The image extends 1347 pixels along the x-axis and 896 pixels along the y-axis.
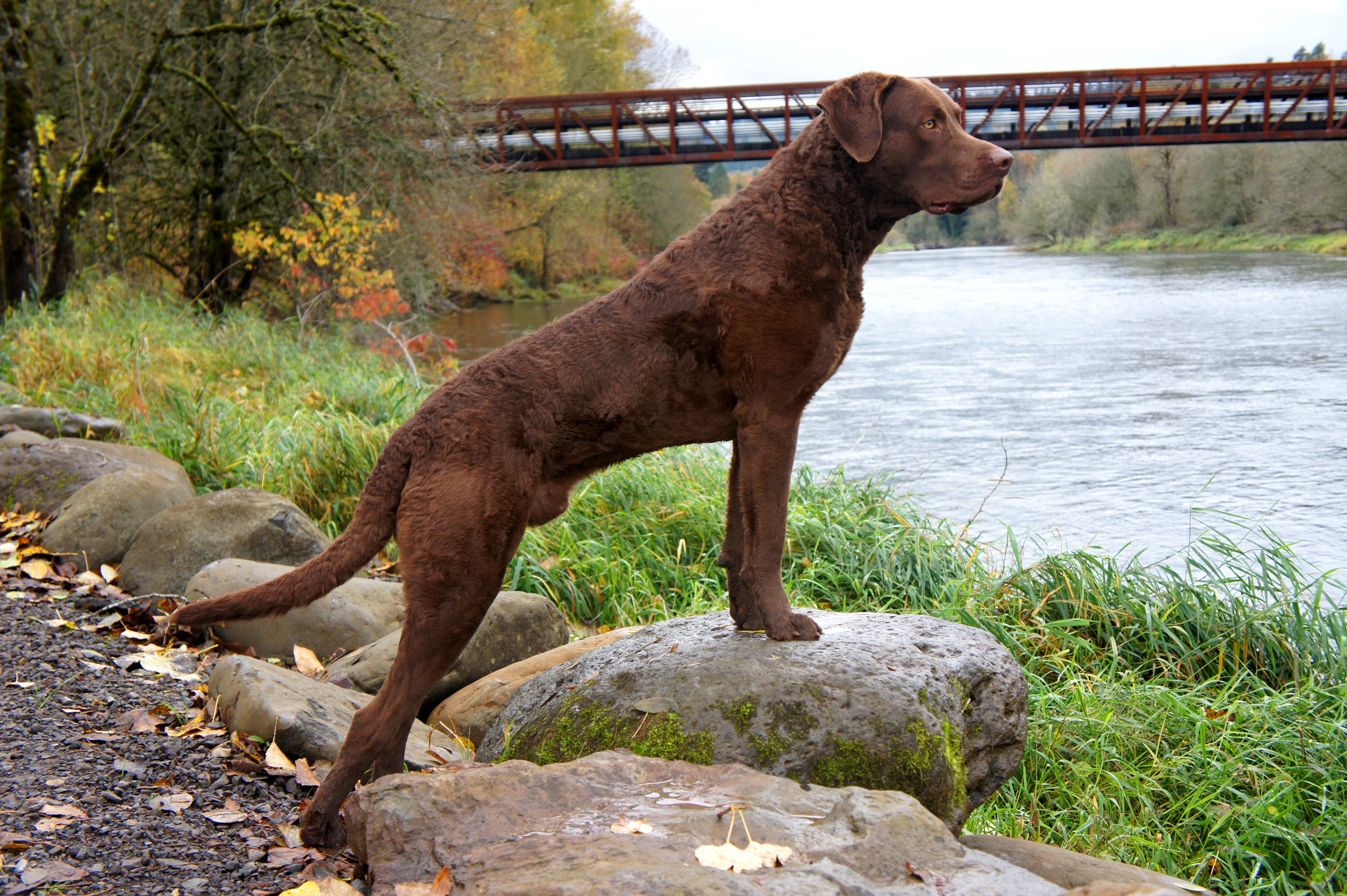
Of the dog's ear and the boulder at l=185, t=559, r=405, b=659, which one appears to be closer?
the dog's ear

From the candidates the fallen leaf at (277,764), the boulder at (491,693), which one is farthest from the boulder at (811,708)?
the fallen leaf at (277,764)

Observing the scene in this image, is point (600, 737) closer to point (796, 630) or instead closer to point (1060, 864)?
point (796, 630)

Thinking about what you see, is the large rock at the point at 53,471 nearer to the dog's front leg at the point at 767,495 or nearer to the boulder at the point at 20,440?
the boulder at the point at 20,440

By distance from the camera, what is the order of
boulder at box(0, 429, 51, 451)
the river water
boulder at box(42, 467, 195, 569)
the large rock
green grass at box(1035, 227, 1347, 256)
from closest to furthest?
boulder at box(42, 467, 195, 569) < the large rock < boulder at box(0, 429, 51, 451) < the river water < green grass at box(1035, 227, 1347, 256)

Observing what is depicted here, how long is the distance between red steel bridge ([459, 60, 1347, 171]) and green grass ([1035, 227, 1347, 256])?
3.86 metres

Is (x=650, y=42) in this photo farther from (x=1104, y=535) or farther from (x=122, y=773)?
(x=122, y=773)

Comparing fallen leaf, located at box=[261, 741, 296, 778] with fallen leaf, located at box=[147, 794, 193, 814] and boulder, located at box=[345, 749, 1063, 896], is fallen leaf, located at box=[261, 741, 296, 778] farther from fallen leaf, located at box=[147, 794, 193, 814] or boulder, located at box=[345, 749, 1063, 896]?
boulder, located at box=[345, 749, 1063, 896]

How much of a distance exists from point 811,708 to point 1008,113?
33637 millimetres

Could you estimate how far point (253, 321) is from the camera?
37.8 ft

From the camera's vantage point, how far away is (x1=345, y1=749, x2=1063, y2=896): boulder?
2.07 meters

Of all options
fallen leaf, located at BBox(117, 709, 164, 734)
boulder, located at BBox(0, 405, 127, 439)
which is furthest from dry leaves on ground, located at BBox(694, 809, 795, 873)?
boulder, located at BBox(0, 405, 127, 439)

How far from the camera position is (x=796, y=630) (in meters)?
3.32

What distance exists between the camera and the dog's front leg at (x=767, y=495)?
9.98 feet

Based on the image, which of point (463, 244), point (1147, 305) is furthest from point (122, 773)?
point (1147, 305)
